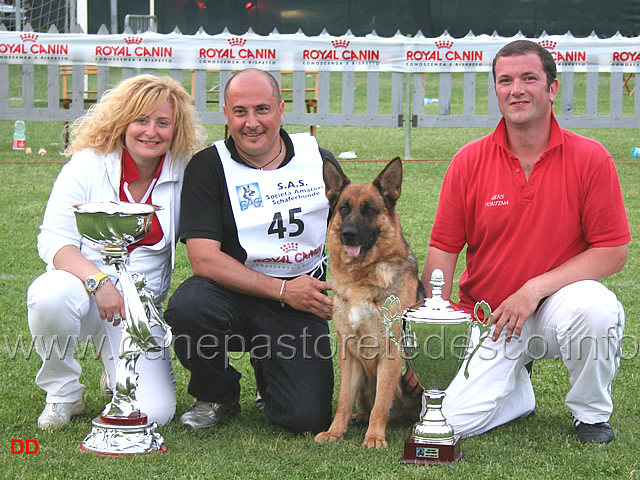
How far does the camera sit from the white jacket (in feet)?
11.1

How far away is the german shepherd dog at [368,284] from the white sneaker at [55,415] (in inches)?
40.1

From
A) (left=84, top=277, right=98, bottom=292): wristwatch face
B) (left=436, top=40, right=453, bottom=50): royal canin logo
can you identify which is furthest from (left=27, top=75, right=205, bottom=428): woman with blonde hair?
(left=436, top=40, right=453, bottom=50): royal canin logo

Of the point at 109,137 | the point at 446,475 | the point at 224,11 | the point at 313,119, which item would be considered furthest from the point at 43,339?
the point at 224,11

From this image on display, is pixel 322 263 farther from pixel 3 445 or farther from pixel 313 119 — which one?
pixel 313 119

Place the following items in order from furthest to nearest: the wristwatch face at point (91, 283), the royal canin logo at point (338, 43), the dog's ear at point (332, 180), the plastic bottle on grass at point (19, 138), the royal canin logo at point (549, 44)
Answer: the plastic bottle on grass at point (19, 138) < the royal canin logo at point (338, 43) < the royal canin logo at point (549, 44) < the dog's ear at point (332, 180) < the wristwatch face at point (91, 283)

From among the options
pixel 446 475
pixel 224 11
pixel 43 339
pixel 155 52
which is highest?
pixel 224 11

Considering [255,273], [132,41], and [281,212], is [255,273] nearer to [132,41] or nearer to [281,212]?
[281,212]

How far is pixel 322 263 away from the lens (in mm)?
3752

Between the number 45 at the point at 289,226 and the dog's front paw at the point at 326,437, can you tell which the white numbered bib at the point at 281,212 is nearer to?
the number 45 at the point at 289,226

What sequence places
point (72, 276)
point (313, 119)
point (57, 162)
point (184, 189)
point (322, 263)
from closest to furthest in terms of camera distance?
point (72, 276) → point (184, 189) → point (322, 263) → point (57, 162) → point (313, 119)

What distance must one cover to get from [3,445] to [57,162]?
6.98m

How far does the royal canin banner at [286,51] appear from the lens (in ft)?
32.0

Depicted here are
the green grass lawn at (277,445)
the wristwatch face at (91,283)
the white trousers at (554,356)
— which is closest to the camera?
the green grass lawn at (277,445)

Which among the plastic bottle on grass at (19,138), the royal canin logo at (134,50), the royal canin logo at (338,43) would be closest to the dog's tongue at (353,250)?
the royal canin logo at (338,43)
